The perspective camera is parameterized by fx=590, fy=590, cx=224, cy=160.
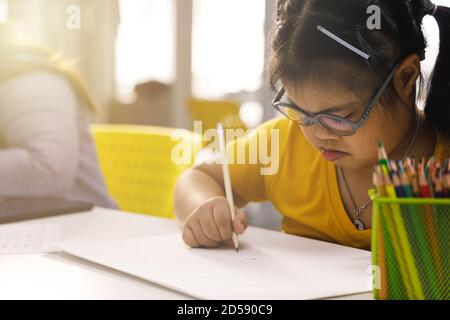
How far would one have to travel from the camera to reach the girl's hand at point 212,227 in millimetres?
861

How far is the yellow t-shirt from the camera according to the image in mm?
1015

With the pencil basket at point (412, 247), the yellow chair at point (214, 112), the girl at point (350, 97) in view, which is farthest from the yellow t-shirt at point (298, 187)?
the yellow chair at point (214, 112)

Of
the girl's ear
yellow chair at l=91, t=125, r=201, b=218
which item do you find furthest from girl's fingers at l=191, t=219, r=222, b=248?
yellow chair at l=91, t=125, r=201, b=218

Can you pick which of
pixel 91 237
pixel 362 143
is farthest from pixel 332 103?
pixel 91 237

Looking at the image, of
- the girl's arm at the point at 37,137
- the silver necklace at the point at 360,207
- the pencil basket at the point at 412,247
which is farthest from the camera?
the girl's arm at the point at 37,137

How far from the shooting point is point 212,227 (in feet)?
2.83

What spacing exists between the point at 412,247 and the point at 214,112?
3116mm

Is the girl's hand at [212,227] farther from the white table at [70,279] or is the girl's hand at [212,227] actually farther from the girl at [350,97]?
the white table at [70,279]

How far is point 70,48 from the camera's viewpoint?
414 cm

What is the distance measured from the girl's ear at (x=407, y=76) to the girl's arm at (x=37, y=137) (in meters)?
0.80

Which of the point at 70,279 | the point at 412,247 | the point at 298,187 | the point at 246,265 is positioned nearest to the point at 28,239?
the point at 70,279

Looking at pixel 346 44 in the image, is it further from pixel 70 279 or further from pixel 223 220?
pixel 70 279

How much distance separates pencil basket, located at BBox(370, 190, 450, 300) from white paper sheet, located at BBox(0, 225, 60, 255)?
0.49 meters

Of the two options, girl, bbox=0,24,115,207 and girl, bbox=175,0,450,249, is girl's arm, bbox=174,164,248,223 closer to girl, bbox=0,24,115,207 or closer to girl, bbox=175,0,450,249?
girl, bbox=175,0,450,249
